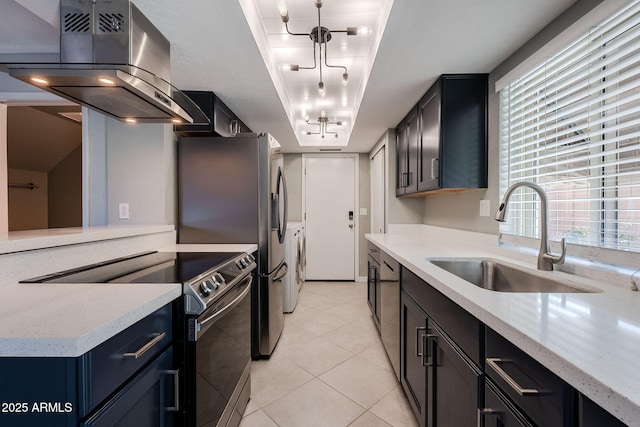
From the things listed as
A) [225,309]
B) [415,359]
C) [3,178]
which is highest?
[3,178]

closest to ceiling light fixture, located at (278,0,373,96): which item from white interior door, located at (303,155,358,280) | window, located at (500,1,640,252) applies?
window, located at (500,1,640,252)

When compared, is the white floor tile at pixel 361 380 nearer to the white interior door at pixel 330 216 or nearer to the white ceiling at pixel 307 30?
the white ceiling at pixel 307 30

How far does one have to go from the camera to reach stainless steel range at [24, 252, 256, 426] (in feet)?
3.22

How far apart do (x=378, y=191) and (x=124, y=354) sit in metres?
3.62

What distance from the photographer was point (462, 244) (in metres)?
2.21

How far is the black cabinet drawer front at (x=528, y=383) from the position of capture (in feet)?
1.82

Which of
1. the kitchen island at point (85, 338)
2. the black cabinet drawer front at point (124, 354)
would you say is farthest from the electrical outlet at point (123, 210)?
the black cabinet drawer front at point (124, 354)

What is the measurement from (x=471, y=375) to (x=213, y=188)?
76.0 inches

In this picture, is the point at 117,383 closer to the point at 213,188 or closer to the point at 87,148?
the point at 213,188

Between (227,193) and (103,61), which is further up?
(103,61)

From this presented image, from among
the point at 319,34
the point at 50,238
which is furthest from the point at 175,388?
the point at 319,34

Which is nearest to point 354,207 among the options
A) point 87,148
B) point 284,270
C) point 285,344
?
point 284,270

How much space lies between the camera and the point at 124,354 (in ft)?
2.33

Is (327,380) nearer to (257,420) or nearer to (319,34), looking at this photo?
(257,420)
